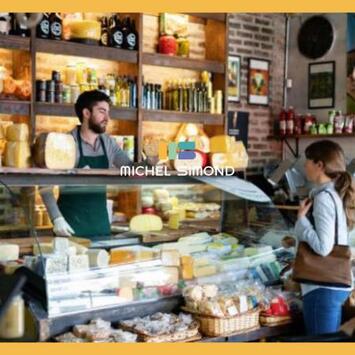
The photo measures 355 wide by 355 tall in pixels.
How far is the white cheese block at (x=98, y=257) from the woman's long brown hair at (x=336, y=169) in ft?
3.41

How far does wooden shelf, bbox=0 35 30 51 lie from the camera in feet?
15.0

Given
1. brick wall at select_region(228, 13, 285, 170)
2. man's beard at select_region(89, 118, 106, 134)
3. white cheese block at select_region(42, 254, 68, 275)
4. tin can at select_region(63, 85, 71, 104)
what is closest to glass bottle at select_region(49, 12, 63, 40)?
tin can at select_region(63, 85, 71, 104)

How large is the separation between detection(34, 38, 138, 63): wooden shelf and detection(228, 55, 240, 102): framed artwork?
124cm

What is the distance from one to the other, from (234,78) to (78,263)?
12.8ft

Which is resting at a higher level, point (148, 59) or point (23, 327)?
point (148, 59)

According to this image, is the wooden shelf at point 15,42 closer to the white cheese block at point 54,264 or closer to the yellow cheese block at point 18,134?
the yellow cheese block at point 18,134

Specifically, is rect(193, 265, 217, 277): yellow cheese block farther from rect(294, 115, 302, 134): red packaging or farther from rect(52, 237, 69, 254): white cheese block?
rect(294, 115, 302, 134): red packaging

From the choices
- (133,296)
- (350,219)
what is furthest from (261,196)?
(133,296)

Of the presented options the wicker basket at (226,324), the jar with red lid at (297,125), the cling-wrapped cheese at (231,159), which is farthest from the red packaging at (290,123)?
the wicker basket at (226,324)

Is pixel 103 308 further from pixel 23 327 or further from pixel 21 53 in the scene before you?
pixel 21 53

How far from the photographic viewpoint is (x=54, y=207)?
288cm

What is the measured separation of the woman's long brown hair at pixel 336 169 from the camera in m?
2.74

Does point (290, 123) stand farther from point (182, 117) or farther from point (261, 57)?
point (182, 117)

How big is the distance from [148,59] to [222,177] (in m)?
2.42
